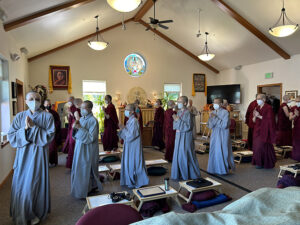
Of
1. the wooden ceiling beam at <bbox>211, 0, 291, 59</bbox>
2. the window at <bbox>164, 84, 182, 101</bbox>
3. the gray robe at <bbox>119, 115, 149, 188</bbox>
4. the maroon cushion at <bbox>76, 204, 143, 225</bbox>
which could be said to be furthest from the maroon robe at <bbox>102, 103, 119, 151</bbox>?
the maroon cushion at <bbox>76, 204, 143, 225</bbox>

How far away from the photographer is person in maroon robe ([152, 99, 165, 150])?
767 cm

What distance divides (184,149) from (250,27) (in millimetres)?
5188

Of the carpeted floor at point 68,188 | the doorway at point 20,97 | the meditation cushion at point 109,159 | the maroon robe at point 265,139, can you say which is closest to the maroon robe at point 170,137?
the carpeted floor at point 68,188

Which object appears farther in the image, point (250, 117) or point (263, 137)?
point (250, 117)

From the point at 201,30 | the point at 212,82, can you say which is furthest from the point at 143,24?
the point at 212,82

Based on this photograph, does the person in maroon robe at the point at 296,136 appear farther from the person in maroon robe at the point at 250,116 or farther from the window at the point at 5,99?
the window at the point at 5,99

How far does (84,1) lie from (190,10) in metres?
3.83

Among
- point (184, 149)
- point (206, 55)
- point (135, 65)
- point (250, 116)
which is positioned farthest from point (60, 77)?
point (250, 116)

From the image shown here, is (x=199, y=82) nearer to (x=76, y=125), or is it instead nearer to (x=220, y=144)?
(x=220, y=144)

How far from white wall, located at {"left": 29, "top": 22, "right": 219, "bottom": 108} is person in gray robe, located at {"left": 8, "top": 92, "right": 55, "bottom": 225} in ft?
21.3

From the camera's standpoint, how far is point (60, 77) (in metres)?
8.91

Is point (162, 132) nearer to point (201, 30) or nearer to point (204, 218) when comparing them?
point (201, 30)

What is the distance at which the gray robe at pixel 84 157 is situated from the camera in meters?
3.46

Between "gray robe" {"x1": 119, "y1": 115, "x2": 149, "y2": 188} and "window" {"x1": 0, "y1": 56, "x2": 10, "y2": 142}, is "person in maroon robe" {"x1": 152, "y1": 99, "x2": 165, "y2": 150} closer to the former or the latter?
"gray robe" {"x1": 119, "y1": 115, "x2": 149, "y2": 188}
